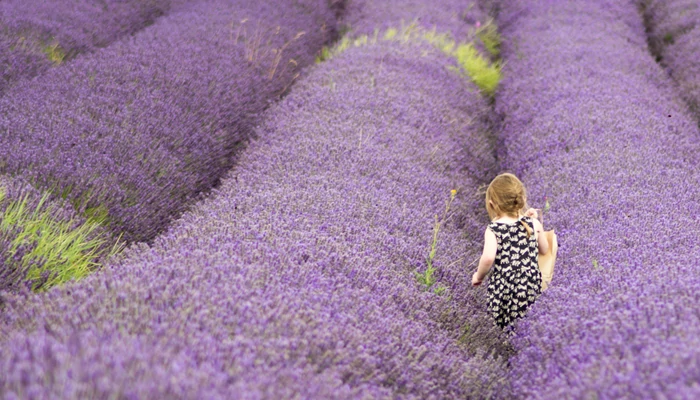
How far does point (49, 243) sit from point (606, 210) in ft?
9.73

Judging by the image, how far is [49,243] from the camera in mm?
2965

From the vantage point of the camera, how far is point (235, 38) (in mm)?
6602

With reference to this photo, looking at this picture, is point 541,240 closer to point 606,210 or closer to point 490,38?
point 606,210

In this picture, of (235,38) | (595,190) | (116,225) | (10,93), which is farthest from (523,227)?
(235,38)

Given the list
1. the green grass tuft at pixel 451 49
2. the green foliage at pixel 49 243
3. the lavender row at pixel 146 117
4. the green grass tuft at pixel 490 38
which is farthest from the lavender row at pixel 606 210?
the lavender row at pixel 146 117

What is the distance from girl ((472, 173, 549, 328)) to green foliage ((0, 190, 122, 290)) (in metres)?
1.96

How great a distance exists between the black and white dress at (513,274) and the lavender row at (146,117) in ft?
6.88

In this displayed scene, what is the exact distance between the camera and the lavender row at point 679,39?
635cm

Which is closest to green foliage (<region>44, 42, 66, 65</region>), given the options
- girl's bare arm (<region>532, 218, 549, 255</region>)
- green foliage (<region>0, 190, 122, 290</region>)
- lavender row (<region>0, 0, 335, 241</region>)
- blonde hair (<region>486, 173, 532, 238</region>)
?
lavender row (<region>0, 0, 335, 241</region>)

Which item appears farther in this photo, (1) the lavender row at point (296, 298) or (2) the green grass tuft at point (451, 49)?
(2) the green grass tuft at point (451, 49)

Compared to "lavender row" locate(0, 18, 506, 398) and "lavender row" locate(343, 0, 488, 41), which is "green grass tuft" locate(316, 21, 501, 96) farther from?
"lavender row" locate(0, 18, 506, 398)

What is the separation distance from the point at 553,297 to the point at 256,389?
1681 mm

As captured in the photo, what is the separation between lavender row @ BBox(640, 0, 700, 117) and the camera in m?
6.35

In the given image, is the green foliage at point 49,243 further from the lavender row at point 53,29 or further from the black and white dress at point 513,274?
the lavender row at point 53,29
